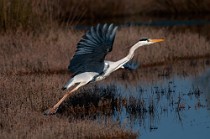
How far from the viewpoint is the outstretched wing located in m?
8.00

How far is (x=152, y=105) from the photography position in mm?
9180

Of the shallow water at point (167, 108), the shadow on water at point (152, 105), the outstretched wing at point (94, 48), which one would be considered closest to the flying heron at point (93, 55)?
the outstretched wing at point (94, 48)

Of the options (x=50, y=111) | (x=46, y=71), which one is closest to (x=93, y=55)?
(x=50, y=111)

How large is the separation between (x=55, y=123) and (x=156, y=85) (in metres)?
3.75

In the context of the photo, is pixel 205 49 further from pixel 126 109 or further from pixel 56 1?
pixel 126 109

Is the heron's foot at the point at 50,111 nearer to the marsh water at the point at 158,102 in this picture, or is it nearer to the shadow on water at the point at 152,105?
the shadow on water at the point at 152,105

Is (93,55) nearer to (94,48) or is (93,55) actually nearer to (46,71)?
(94,48)

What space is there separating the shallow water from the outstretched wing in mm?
810

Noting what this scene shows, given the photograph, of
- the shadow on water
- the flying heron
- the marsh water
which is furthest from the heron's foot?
the marsh water

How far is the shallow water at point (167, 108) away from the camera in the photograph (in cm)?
806

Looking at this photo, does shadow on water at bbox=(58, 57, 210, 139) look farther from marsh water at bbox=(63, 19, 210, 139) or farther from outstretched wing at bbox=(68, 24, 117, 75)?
outstretched wing at bbox=(68, 24, 117, 75)

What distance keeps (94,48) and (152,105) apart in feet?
5.10

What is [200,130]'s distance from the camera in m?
8.02

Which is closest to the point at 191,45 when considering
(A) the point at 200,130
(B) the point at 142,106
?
(B) the point at 142,106
